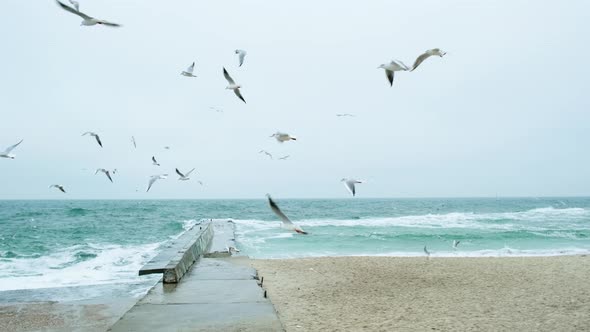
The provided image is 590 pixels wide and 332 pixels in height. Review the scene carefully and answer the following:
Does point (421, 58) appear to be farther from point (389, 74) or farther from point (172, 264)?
point (172, 264)

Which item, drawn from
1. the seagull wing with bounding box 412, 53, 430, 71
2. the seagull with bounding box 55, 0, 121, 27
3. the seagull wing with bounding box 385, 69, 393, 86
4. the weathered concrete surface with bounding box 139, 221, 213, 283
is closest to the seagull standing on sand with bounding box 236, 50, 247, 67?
the seagull wing with bounding box 385, 69, 393, 86

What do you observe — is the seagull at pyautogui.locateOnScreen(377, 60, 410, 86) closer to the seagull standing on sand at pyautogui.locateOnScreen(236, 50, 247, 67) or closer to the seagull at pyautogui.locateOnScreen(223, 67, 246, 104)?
the seagull at pyautogui.locateOnScreen(223, 67, 246, 104)

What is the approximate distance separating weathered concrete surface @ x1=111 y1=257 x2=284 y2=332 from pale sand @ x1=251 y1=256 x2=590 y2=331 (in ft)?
1.71

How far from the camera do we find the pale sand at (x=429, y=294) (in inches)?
239

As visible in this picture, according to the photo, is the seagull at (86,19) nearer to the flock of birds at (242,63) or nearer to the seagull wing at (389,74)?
the flock of birds at (242,63)

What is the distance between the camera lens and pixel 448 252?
16.3m

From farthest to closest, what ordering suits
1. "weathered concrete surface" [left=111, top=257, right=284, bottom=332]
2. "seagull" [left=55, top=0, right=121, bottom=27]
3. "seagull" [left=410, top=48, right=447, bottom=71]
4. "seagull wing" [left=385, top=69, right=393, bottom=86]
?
"seagull wing" [left=385, top=69, right=393, bottom=86], "weathered concrete surface" [left=111, top=257, right=284, bottom=332], "seagull" [left=410, top=48, right=447, bottom=71], "seagull" [left=55, top=0, right=121, bottom=27]

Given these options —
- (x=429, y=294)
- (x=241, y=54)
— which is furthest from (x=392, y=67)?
(x=429, y=294)

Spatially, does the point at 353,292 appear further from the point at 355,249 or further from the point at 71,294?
the point at 355,249

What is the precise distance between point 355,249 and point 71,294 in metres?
10.9

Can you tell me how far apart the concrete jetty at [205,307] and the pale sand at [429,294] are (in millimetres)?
536

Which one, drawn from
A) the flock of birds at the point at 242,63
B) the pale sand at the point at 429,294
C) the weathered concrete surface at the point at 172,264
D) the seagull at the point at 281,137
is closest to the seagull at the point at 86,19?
the flock of birds at the point at 242,63

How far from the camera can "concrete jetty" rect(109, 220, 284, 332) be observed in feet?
16.3

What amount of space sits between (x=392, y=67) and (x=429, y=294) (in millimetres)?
4608
